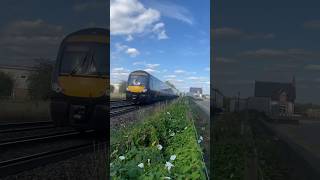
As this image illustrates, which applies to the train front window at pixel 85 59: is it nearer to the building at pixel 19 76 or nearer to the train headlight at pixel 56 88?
the train headlight at pixel 56 88

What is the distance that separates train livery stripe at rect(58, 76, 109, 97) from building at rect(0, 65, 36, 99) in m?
0.26

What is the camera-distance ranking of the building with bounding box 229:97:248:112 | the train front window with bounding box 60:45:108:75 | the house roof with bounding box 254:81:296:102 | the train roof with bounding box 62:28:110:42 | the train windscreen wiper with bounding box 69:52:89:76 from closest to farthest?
the house roof with bounding box 254:81:296:102 → the building with bounding box 229:97:248:112 → the train roof with bounding box 62:28:110:42 → the train front window with bounding box 60:45:108:75 → the train windscreen wiper with bounding box 69:52:89:76

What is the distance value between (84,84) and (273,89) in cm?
155

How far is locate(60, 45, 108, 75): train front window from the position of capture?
3.61m

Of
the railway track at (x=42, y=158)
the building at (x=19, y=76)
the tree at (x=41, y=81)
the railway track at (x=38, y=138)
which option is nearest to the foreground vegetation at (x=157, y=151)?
the railway track at (x=42, y=158)

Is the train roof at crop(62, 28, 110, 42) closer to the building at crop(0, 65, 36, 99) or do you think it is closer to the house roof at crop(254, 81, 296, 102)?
the building at crop(0, 65, 36, 99)

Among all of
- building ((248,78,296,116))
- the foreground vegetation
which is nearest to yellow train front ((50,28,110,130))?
the foreground vegetation

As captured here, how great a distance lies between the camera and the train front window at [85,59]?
11.8ft

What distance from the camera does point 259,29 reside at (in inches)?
109

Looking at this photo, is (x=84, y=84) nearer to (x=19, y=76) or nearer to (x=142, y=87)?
(x=19, y=76)

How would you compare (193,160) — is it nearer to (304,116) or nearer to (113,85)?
(113,85)

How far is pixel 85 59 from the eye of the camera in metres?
3.79

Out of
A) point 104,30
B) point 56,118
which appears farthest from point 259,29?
point 56,118

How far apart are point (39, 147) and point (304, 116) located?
6.65 ft
